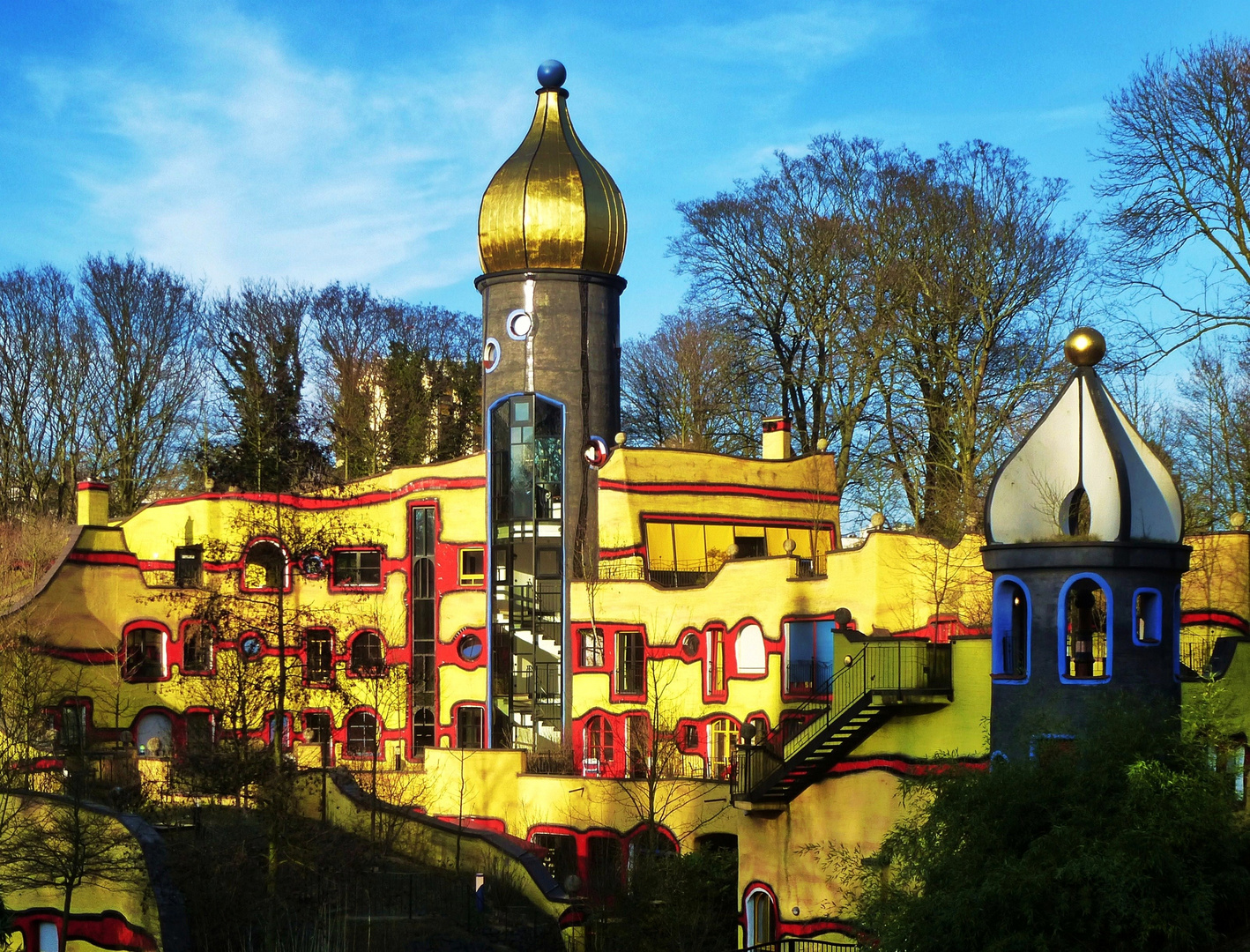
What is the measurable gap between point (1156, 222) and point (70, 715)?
1029 inches

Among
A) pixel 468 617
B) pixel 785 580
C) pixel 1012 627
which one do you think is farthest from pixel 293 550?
pixel 1012 627

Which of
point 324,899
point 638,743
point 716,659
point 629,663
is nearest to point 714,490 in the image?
point 629,663

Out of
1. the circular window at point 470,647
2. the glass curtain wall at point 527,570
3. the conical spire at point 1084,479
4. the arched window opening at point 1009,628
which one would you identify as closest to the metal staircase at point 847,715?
the arched window opening at point 1009,628

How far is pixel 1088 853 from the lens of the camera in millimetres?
17484

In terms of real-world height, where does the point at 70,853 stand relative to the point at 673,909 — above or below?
above

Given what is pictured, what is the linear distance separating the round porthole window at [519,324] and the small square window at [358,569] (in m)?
6.41

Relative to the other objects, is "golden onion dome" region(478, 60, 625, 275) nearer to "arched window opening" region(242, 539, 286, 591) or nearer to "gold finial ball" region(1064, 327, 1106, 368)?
"arched window opening" region(242, 539, 286, 591)

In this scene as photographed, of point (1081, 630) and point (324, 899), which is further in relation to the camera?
point (324, 899)

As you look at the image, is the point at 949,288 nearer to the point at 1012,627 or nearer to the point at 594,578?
the point at 594,578

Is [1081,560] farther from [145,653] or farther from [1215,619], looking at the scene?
[145,653]

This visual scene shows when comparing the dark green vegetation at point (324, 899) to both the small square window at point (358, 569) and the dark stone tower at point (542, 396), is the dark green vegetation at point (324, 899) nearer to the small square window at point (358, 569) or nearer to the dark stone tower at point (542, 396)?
the dark stone tower at point (542, 396)

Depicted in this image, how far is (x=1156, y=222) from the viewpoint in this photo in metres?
29.2

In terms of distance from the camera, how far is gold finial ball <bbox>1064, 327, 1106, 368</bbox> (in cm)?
2052

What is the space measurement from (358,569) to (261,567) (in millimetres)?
2607
